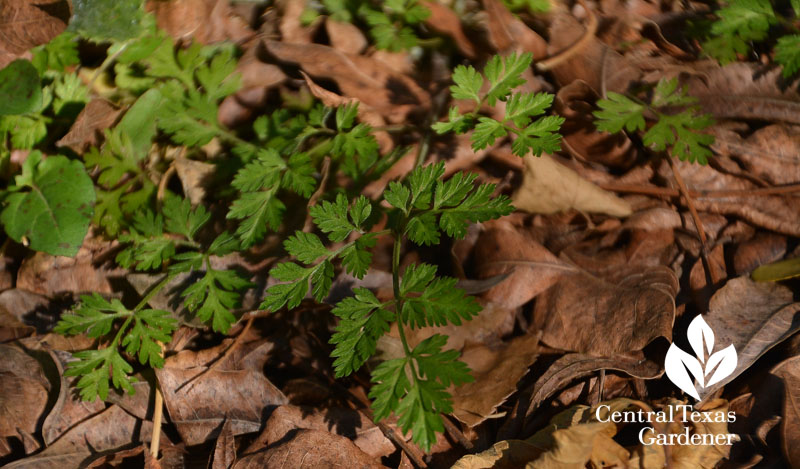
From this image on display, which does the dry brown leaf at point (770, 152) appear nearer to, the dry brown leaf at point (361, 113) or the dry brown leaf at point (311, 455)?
the dry brown leaf at point (361, 113)

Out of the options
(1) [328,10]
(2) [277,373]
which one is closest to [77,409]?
(2) [277,373]

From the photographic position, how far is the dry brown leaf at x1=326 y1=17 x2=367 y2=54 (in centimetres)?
279

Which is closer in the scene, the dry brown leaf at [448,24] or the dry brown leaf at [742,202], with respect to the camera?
the dry brown leaf at [742,202]

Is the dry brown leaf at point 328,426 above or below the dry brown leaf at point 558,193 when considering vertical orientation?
below

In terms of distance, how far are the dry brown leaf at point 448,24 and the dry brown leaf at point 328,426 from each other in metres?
1.67

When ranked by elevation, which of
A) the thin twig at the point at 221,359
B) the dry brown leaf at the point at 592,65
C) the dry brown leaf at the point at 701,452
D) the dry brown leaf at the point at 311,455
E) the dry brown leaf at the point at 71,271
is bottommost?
the dry brown leaf at the point at 311,455

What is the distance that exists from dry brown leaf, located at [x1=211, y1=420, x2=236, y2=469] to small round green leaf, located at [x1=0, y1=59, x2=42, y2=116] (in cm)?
166

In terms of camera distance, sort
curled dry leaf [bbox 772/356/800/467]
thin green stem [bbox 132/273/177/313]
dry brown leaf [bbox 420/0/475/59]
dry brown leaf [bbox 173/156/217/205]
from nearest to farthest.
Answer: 1. curled dry leaf [bbox 772/356/800/467]
2. thin green stem [bbox 132/273/177/313]
3. dry brown leaf [bbox 173/156/217/205]
4. dry brown leaf [bbox 420/0/475/59]

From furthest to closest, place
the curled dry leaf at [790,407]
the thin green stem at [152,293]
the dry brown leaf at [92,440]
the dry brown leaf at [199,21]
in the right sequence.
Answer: the dry brown leaf at [199,21] < the thin green stem at [152,293] < the dry brown leaf at [92,440] < the curled dry leaf at [790,407]

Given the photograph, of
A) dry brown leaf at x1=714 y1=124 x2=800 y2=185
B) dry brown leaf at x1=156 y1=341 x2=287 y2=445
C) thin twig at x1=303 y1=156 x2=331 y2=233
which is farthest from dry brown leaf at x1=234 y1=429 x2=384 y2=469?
dry brown leaf at x1=714 y1=124 x2=800 y2=185

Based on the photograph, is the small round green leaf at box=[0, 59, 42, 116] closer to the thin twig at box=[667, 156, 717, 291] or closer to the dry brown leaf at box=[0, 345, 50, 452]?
the dry brown leaf at box=[0, 345, 50, 452]

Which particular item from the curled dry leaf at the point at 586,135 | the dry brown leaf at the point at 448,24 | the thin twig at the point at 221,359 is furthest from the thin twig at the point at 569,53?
the thin twig at the point at 221,359

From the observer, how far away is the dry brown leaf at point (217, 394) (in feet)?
7.24

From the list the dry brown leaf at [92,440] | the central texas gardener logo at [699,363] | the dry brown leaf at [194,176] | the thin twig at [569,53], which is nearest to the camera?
the central texas gardener logo at [699,363]
